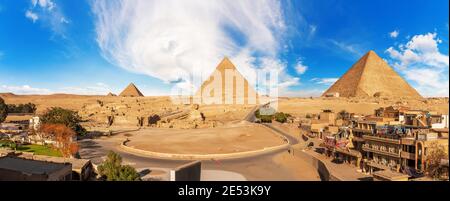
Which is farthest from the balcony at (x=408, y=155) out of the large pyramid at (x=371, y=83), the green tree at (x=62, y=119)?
the large pyramid at (x=371, y=83)

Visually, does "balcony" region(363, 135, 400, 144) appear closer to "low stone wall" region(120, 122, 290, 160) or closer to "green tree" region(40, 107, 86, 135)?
"low stone wall" region(120, 122, 290, 160)

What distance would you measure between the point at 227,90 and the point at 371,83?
46.9 meters

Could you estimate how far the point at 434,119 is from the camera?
59.2ft

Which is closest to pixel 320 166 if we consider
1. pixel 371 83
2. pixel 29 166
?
pixel 29 166

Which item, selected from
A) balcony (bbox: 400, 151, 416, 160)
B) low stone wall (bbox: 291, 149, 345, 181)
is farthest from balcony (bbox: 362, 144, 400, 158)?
low stone wall (bbox: 291, 149, 345, 181)

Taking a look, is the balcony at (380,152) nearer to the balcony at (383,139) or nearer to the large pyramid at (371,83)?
the balcony at (383,139)

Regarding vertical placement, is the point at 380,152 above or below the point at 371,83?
below

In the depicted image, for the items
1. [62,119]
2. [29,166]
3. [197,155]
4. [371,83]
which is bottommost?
[197,155]

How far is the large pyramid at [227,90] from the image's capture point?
9562 cm

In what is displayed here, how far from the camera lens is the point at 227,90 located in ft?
344

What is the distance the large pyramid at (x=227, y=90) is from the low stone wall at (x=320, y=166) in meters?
69.1

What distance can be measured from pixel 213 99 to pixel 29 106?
4913 cm

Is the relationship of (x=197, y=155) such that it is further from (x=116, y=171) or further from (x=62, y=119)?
(x=62, y=119)
